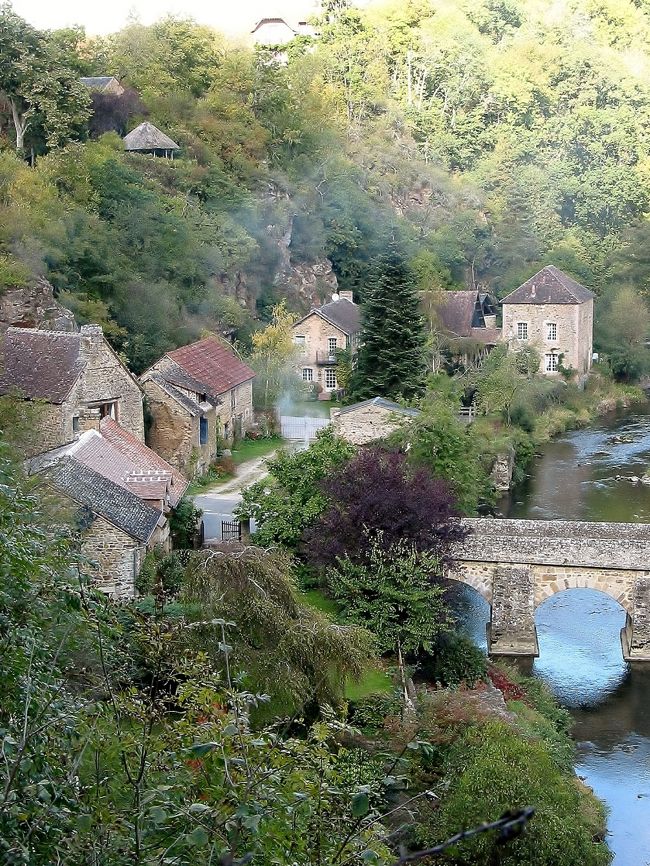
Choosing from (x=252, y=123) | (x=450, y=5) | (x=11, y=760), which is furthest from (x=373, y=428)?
(x=450, y=5)

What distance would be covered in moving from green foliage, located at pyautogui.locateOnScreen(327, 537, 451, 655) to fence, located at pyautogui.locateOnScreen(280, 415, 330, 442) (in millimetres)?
16908

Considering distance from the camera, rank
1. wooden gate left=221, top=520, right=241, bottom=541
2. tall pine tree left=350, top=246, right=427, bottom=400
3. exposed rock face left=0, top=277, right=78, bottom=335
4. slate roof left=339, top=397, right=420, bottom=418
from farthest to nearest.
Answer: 1. tall pine tree left=350, top=246, right=427, bottom=400
2. slate roof left=339, top=397, right=420, bottom=418
3. exposed rock face left=0, top=277, right=78, bottom=335
4. wooden gate left=221, top=520, right=241, bottom=541

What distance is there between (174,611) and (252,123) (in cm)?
4529

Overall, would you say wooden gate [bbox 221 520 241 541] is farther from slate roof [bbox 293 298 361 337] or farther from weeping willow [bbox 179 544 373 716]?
slate roof [bbox 293 298 361 337]

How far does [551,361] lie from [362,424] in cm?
2456

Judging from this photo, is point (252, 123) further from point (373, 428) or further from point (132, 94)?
point (373, 428)

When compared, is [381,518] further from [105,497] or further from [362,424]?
[362,424]

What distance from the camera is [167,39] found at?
59.0m

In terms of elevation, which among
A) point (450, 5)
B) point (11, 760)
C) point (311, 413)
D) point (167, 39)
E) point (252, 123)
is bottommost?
point (311, 413)

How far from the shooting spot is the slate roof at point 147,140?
50.4m

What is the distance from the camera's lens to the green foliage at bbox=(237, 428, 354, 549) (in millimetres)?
24391

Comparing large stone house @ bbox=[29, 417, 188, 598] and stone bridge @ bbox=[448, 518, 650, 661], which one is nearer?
large stone house @ bbox=[29, 417, 188, 598]

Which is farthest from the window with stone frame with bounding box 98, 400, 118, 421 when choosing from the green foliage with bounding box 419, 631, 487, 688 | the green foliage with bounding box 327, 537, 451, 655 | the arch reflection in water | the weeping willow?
the arch reflection in water

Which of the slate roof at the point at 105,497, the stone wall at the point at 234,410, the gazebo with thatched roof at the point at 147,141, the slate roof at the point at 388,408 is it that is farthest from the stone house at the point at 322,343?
the slate roof at the point at 105,497
